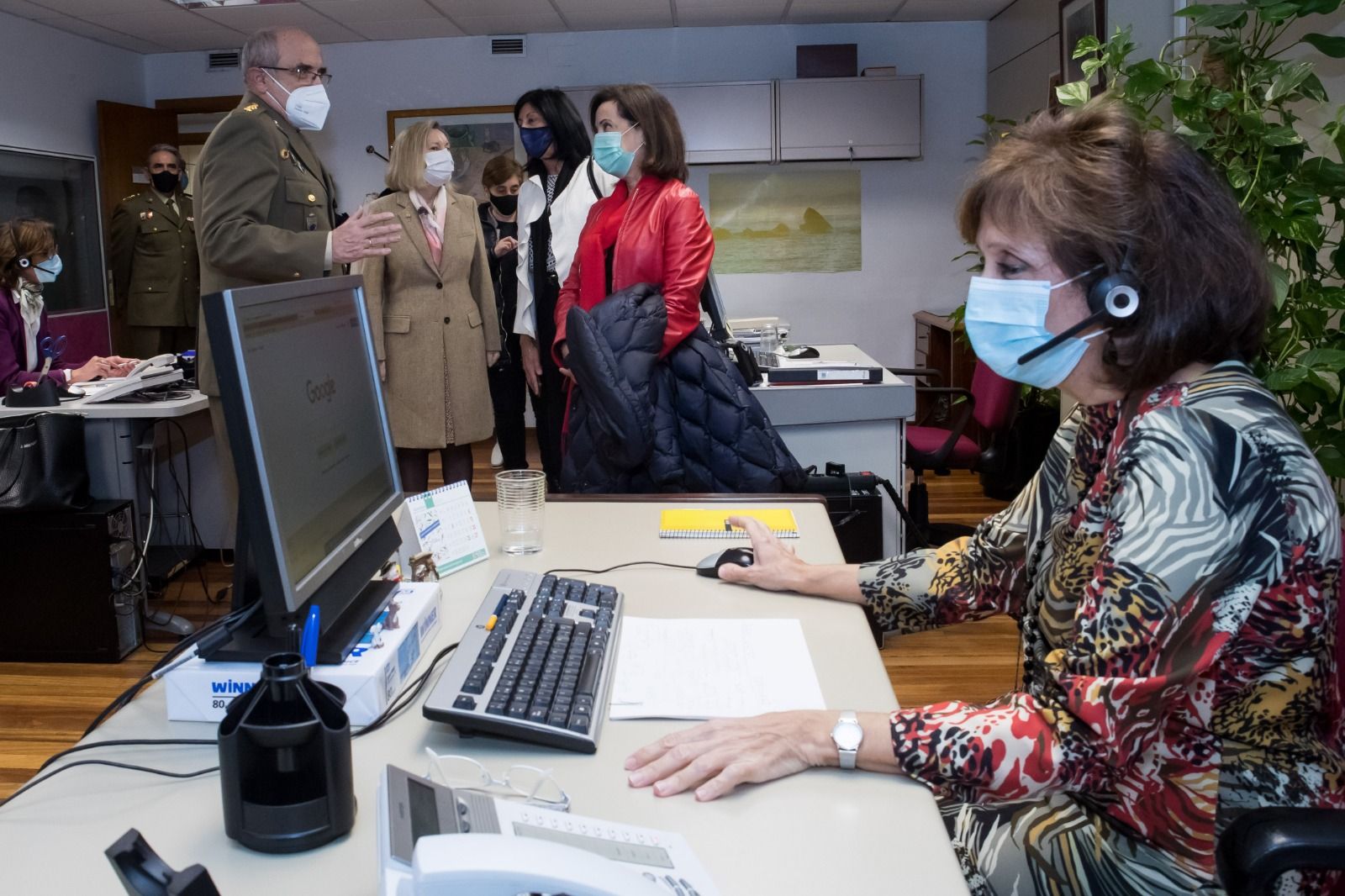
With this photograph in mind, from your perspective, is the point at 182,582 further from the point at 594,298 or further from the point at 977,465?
the point at 977,465

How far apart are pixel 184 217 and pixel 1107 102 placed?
244 inches

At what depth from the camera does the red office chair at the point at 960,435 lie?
3752 mm

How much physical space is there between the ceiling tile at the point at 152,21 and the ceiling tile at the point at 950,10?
161 inches

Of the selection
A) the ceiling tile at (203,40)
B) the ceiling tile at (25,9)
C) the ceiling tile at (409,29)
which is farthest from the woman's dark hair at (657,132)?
the ceiling tile at (203,40)

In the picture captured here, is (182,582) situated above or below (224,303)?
below

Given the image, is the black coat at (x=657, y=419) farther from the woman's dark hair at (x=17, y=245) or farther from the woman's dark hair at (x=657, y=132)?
the woman's dark hair at (x=17, y=245)

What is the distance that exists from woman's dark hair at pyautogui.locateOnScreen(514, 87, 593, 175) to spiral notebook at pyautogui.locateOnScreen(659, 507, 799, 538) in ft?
7.51

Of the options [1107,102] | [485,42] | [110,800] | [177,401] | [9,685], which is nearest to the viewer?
[110,800]

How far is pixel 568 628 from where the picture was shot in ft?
4.00

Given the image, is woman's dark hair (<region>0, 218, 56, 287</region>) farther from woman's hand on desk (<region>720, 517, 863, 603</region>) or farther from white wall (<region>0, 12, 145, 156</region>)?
woman's hand on desk (<region>720, 517, 863, 603</region>)

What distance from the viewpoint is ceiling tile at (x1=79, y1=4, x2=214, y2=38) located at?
6016mm

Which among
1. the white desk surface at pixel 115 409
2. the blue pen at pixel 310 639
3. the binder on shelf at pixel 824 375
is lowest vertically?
the blue pen at pixel 310 639

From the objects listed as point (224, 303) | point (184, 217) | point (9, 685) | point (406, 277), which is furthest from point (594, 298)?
point (184, 217)

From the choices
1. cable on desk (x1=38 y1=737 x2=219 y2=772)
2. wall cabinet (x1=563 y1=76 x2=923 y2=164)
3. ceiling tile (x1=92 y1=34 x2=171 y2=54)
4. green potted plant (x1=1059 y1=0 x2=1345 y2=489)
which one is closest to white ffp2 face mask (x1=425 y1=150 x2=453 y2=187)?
green potted plant (x1=1059 y1=0 x2=1345 y2=489)
